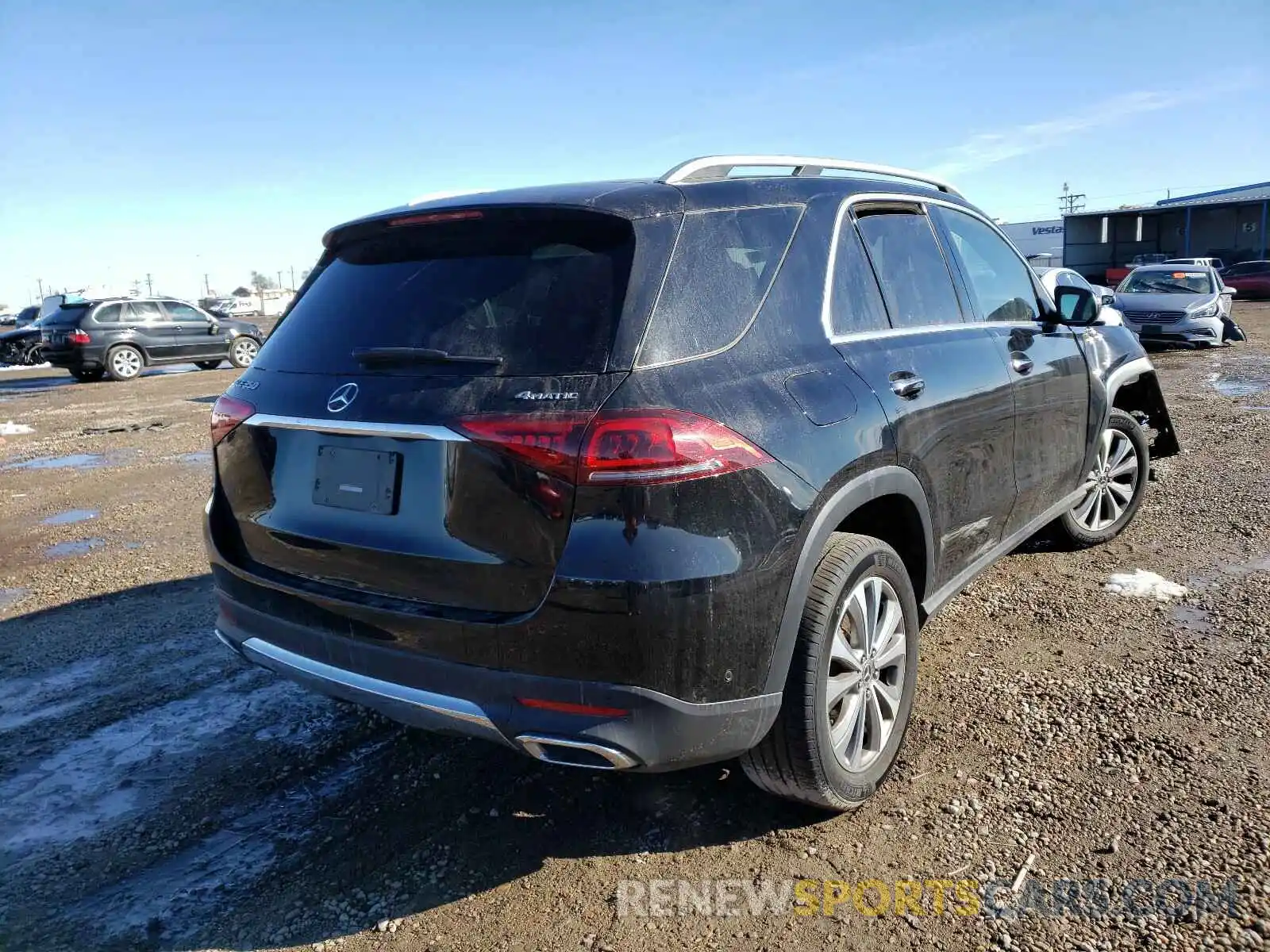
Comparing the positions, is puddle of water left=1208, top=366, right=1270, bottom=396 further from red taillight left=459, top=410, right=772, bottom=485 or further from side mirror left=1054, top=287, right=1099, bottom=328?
red taillight left=459, top=410, right=772, bottom=485

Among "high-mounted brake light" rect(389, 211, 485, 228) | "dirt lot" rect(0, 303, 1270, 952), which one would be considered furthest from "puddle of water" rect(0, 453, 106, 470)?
"high-mounted brake light" rect(389, 211, 485, 228)

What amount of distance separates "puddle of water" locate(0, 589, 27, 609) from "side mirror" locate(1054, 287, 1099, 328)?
561 centimetres

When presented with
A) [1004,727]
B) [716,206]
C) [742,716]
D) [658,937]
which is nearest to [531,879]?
[658,937]

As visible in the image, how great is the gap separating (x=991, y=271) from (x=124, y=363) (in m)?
19.6

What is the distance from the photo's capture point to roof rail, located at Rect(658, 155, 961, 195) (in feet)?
9.04

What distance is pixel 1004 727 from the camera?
10.8 ft

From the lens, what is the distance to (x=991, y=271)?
13.6ft

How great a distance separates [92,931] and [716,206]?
8.43ft

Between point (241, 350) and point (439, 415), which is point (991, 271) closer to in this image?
point (439, 415)

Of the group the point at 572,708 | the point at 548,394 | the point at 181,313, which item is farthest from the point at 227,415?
the point at 181,313

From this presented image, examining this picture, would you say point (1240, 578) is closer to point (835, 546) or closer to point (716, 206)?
point (835, 546)

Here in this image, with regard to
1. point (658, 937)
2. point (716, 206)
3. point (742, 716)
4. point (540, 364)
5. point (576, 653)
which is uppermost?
→ point (716, 206)

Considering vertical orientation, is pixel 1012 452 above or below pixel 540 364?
below

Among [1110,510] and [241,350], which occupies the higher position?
[241,350]
